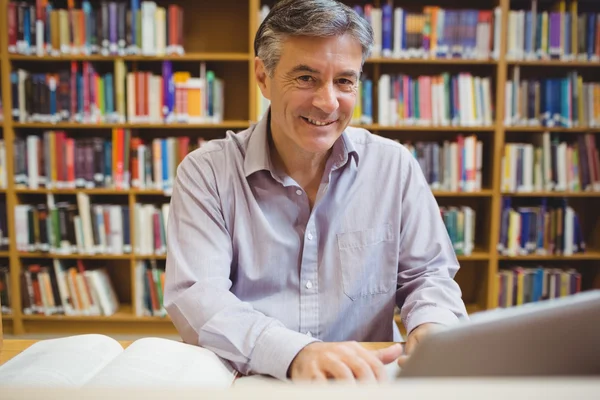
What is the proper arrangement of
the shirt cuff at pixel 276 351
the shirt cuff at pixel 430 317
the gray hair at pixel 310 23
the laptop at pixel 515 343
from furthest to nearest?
the gray hair at pixel 310 23 → the shirt cuff at pixel 430 317 → the shirt cuff at pixel 276 351 → the laptop at pixel 515 343

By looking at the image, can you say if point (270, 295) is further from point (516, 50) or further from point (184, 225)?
point (516, 50)

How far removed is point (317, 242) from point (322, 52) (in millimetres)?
438

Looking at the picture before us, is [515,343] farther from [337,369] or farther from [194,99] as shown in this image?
[194,99]

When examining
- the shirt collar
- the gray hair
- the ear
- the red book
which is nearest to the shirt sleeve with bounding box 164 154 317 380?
the shirt collar

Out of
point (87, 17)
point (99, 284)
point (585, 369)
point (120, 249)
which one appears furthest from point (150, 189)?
point (585, 369)

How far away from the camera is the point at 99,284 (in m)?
3.01

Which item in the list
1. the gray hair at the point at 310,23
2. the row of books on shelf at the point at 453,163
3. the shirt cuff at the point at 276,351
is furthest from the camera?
the row of books on shelf at the point at 453,163

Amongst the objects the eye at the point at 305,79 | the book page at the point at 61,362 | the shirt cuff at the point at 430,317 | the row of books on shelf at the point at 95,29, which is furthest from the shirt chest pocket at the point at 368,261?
the row of books on shelf at the point at 95,29

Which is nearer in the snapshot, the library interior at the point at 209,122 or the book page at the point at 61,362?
the book page at the point at 61,362

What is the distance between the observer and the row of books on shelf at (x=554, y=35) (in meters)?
2.85

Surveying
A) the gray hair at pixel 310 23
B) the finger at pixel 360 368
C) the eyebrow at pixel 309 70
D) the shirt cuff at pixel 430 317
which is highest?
the gray hair at pixel 310 23

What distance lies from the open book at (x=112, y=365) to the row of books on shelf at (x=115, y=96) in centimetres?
222

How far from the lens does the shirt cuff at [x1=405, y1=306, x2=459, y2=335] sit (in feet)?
3.27

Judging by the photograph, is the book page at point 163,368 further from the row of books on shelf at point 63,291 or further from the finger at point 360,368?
the row of books on shelf at point 63,291
